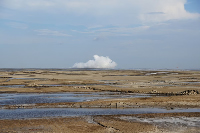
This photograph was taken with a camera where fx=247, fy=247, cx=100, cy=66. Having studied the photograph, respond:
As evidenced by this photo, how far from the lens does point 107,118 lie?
20.7m

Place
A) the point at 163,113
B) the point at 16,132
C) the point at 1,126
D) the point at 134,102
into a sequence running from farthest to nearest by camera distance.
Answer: the point at 134,102, the point at 163,113, the point at 1,126, the point at 16,132

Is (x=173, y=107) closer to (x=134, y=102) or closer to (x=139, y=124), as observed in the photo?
(x=134, y=102)

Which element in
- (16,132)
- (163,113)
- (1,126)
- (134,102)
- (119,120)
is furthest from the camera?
(134,102)

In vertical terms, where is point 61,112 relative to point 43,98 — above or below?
below

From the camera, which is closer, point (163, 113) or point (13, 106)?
point (163, 113)

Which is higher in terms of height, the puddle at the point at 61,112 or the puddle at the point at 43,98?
the puddle at the point at 43,98

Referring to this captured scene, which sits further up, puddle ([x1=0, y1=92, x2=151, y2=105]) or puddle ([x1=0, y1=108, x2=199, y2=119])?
puddle ([x1=0, y1=92, x2=151, y2=105])

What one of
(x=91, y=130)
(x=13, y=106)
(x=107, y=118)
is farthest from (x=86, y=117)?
(x=13, y=106)

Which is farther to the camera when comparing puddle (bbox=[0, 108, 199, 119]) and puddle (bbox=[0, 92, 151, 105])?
puddle (bbox=[0, 92, 151, 105])

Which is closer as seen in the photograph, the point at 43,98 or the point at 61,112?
the point at 61,112

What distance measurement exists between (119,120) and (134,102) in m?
7.81

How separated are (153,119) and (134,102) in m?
7.10

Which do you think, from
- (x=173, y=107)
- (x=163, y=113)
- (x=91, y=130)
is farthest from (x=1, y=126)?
(x=173, y=107)

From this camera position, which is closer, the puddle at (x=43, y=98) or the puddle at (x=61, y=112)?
the puddle at (x=61, y=112)
